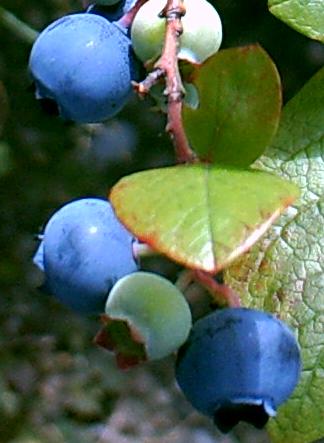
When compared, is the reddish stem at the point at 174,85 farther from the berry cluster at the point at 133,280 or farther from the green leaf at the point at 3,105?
the green leaf at the point at 3,105

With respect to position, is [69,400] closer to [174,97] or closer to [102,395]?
[102,395]

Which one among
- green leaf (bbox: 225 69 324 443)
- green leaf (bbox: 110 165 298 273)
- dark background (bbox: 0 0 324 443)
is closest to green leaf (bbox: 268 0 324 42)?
green leaf (bbox: 225 69 324 443)

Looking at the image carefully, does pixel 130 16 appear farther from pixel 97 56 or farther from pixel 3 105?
pixel 3 105

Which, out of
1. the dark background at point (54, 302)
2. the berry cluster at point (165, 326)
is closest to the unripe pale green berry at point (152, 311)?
the berry cluster at point (165, 326)

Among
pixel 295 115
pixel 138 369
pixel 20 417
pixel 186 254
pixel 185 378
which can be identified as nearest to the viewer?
pixel 186 254

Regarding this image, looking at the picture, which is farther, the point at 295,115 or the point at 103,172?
the point at 103,172

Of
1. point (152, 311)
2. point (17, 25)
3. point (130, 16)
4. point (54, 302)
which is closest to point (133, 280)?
point (152, 311)

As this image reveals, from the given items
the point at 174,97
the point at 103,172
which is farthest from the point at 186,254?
the point at 103,172
